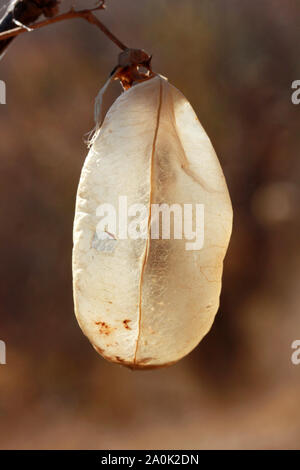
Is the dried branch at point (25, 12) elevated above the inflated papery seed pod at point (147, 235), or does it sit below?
above

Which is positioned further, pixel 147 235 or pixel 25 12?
pixel 25 12

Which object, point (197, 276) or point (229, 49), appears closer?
point (197, 276)

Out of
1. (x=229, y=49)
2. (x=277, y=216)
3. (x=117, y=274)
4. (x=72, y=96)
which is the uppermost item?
(x=229, y=49)

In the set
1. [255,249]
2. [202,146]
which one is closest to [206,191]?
[202,146]

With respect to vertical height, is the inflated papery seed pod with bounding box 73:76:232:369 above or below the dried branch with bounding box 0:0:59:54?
below

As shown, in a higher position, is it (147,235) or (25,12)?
(25,12)

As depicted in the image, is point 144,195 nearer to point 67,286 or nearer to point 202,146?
point 202,146

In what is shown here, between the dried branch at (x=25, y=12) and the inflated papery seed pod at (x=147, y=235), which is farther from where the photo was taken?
the dried branch at (x=25, y=12)

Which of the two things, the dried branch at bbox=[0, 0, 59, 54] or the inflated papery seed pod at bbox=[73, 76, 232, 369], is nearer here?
the inflated papery seed pod at bbox=[73, 76, 232, 369]
